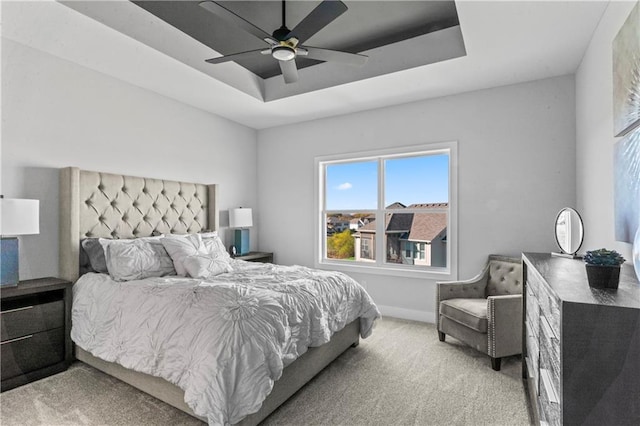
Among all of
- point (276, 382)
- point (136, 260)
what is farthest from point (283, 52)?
point (276, 382)

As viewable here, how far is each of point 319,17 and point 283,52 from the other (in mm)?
343

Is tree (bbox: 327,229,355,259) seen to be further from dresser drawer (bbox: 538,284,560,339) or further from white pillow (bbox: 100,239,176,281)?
dresser drawer (bbox: 538,284,560,339)

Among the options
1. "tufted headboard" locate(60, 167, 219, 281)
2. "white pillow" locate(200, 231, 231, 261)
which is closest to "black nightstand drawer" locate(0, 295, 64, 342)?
"tufted headboard" locate(60, 167, 219, 281)

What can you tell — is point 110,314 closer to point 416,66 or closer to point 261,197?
point 261,197

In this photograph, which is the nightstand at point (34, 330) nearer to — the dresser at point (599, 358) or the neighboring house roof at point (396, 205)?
the dresser at point (599, 358)

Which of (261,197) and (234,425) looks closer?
(234,425)

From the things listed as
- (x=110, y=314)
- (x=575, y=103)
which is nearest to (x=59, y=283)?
(x=110, y=314)

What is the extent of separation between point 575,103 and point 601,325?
302 centimetres

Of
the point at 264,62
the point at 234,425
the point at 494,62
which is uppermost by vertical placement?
the point at 264,62

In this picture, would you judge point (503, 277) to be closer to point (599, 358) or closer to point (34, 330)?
point (599, 358)

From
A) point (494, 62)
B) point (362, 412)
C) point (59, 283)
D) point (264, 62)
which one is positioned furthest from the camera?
point (264, 62)

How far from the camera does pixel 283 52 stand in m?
2.26

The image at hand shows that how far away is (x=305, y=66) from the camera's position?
3.71 m

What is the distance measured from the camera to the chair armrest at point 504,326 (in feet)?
8.65
